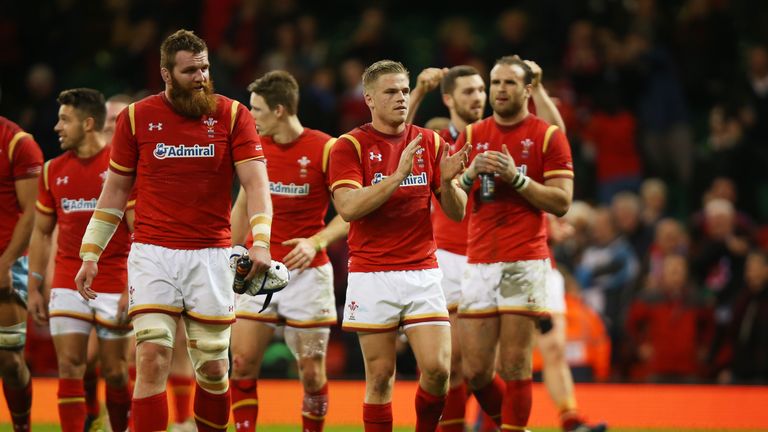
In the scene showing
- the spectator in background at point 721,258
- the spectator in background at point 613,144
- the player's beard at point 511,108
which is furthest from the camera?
the spectator in background at point 613,144

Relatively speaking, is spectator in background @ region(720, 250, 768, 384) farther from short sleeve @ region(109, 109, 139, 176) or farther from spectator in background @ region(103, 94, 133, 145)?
short sleeve @ region(109, 109, 139, 176)

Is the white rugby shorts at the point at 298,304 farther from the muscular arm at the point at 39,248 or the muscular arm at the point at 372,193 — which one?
the muscular arm at the point at 39,248

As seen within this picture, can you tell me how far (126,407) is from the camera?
9.07 metres

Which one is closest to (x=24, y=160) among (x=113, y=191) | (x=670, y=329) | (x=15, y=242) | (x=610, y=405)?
(x=15, y=242)

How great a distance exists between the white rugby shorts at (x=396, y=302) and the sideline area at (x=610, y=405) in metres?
3.91

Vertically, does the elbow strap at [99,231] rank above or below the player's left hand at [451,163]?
below

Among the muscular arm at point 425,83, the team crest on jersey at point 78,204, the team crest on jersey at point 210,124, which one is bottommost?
the team crest on jersey at point 78,204

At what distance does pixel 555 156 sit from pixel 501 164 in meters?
0.63

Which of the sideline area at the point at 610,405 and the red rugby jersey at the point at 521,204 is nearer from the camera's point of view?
the red rugby jersey at the point at 521,204

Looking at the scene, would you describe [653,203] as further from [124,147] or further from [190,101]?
[124,147]

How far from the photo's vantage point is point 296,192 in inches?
358

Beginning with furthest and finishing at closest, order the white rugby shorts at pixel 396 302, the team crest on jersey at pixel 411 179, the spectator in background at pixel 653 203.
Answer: the spectator in background at pixel 653 203, the team crest on jersey at pixel 411 179, the white rugby shorts at pixel 396 302

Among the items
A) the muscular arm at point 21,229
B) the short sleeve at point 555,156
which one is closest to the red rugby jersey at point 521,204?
the short sleeve at point 555,156

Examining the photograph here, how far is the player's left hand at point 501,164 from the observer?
8.23m
